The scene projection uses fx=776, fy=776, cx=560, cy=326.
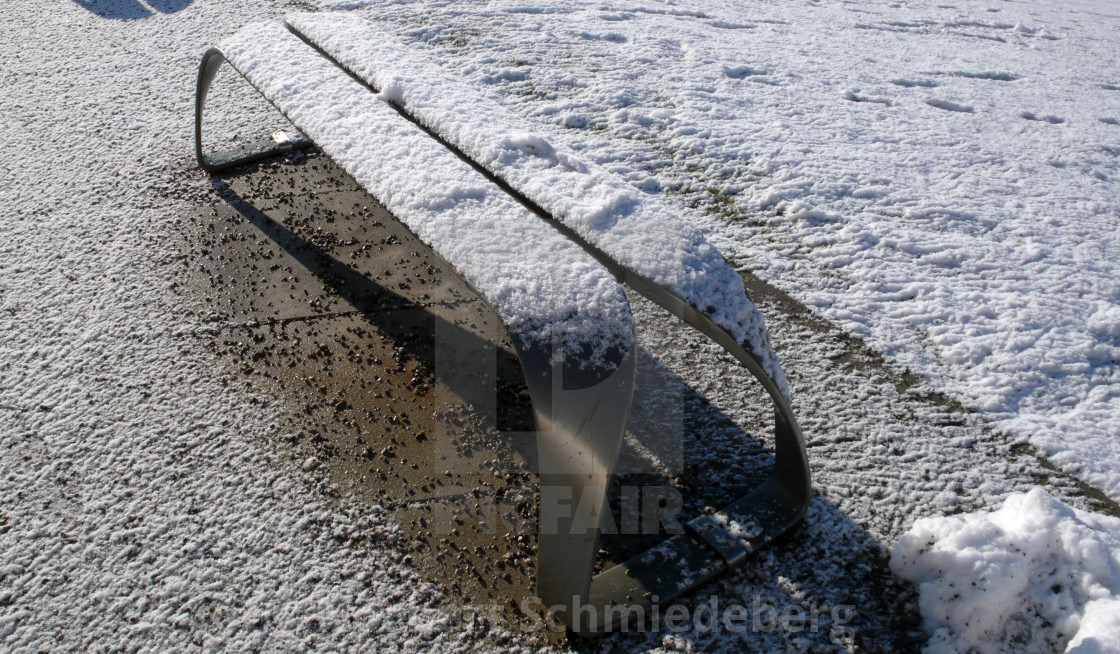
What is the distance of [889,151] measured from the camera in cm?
420

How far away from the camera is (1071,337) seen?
290 cm

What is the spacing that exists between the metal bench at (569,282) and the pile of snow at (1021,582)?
0.39 metres

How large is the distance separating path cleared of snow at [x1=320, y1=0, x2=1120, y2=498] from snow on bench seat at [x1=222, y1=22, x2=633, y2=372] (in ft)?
4.74

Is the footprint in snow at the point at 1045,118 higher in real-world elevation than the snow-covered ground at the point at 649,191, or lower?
higher

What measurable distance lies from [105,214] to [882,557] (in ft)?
12.0

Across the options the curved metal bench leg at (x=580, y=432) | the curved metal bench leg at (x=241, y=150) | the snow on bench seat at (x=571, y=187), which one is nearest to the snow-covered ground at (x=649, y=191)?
the curved metal bench leg at (x=241, y=150)

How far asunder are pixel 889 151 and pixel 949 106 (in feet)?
3.32

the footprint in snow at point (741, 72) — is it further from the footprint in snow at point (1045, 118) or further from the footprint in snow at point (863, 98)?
the footprint in snow at point (1045, 118)

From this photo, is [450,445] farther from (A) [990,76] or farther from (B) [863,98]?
(A) [990,76]

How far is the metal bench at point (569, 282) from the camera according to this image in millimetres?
1698

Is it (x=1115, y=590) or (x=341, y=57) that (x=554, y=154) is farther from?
(x=1115, y=590)

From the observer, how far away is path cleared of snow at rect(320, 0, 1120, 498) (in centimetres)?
287

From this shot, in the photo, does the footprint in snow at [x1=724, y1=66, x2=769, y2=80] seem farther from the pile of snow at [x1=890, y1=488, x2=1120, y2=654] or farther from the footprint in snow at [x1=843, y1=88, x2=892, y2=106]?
the pile of snow at [x1=890, y1=488, x2=1120, y2=654]

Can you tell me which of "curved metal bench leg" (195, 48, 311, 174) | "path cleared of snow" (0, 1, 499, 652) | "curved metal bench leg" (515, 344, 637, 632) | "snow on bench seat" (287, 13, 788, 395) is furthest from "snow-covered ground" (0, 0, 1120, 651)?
"snow on bench seat" (287, 13, 788, 395)
